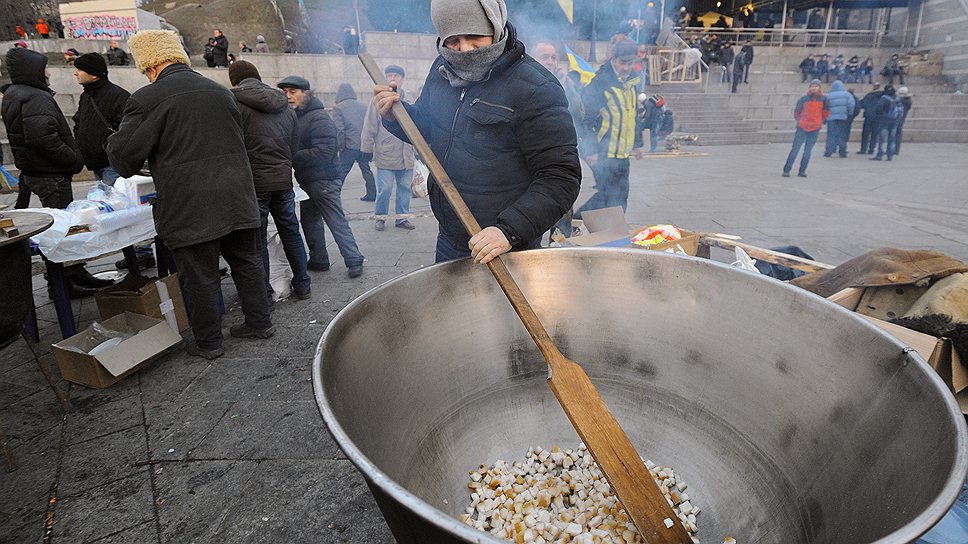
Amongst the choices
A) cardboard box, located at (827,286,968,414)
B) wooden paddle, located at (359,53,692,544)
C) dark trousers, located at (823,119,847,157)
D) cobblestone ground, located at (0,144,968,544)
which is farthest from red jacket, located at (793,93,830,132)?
wooden paddle, located at (359,53,692,544)

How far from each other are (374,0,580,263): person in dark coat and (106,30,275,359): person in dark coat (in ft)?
4.65

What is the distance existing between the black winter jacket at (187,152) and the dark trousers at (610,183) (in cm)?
373

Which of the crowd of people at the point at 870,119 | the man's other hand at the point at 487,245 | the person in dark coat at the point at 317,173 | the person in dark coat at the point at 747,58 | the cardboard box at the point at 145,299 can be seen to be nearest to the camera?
the man's other hand at the point at 487,245

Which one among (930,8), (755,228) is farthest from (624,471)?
(930,8)

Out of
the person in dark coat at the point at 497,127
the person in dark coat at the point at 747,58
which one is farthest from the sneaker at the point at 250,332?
the person in dark coat at the point at 747,58

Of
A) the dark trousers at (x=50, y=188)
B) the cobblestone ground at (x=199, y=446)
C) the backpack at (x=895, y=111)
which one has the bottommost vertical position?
the cobblestone ground at (x=199, y=446)

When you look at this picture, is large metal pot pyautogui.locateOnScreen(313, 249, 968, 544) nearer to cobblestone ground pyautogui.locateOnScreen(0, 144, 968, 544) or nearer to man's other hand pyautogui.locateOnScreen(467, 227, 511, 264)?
man's other hand pyautogui.locateOnScreen(467, 227, 511, 264)

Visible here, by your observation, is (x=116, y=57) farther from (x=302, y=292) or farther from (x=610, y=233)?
(x=610, y=233)

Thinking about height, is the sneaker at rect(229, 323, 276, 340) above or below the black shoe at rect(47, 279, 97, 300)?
below

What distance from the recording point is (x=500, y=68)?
7.07 feet

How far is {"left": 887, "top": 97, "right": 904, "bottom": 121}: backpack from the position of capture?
500 inches

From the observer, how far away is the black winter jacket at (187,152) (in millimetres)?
3004

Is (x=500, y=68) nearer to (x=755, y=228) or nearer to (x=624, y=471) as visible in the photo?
(x=624, y=471)

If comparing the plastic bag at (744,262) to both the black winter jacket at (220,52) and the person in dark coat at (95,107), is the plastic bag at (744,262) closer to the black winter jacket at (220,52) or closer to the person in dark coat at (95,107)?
the person in dark coat at (95,107)
